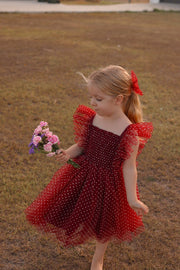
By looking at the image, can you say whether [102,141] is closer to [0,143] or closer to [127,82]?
[127,82]

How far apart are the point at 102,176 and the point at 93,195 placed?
137mm

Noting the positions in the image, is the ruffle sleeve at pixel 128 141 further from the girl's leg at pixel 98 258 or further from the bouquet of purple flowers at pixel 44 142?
the girl's leg at pixel 98 258

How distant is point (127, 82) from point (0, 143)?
2532 mm

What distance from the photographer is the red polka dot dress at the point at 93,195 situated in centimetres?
214

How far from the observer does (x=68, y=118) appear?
4.83 meters

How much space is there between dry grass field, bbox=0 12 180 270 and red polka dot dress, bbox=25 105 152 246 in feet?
1.45

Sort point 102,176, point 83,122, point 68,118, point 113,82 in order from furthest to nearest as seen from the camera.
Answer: point 68,118 → point 83,122 → point 102,176 → point 113,82

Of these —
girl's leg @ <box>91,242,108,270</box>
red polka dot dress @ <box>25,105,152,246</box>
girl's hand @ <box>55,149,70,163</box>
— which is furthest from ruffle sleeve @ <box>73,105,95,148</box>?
girl's leg @ <box>91,242,108,270</box>

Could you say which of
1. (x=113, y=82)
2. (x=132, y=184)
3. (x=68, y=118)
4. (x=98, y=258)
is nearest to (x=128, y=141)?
(x=132, y=184)

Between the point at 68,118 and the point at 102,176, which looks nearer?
the point at 102,176

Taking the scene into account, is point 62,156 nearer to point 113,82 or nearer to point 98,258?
point 113,82

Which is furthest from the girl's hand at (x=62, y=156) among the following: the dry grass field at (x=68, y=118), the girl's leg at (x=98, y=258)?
the dry grass field at (x=68, y=118)

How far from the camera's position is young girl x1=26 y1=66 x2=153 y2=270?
2055 millimetres

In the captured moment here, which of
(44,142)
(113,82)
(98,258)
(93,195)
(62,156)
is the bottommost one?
(98,258)
